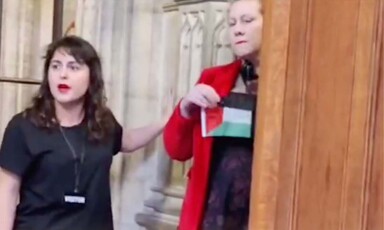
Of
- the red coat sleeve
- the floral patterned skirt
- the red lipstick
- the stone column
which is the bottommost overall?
the floral patterned skirt

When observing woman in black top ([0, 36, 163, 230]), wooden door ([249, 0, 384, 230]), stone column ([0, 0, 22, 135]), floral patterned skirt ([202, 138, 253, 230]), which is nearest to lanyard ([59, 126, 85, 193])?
woman in black top ([0, 36, 163, 230])

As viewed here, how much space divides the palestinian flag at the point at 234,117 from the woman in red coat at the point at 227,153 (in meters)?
0.01

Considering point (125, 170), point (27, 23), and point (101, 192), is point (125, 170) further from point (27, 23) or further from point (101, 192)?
point (27, 23)

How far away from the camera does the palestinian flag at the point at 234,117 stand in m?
1.47

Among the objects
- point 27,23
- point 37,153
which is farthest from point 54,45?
point 27,23

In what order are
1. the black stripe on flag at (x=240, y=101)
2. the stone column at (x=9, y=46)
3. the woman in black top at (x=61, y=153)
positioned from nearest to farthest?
the black stripe on flag at (x=240, y=101), the woman in black top at (x=61, y=153), the stone column at (x=9, y=46)

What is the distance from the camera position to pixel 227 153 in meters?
1.52

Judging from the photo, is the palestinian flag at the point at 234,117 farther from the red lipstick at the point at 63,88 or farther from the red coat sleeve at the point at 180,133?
the red lipstick at the point at 63,88

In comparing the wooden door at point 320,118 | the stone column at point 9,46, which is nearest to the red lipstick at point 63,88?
the wooden door at point 320,118

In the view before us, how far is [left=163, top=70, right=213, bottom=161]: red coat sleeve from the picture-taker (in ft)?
5.10

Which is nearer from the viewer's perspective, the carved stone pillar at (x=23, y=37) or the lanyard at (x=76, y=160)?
the lanyard at (x=76, y=160)

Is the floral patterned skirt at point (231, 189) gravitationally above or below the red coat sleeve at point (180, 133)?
below

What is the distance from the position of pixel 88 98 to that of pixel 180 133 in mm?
298

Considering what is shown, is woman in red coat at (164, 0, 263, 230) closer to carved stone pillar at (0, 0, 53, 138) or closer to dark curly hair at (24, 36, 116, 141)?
dark curly hair at (24, 36, 116, 141)
